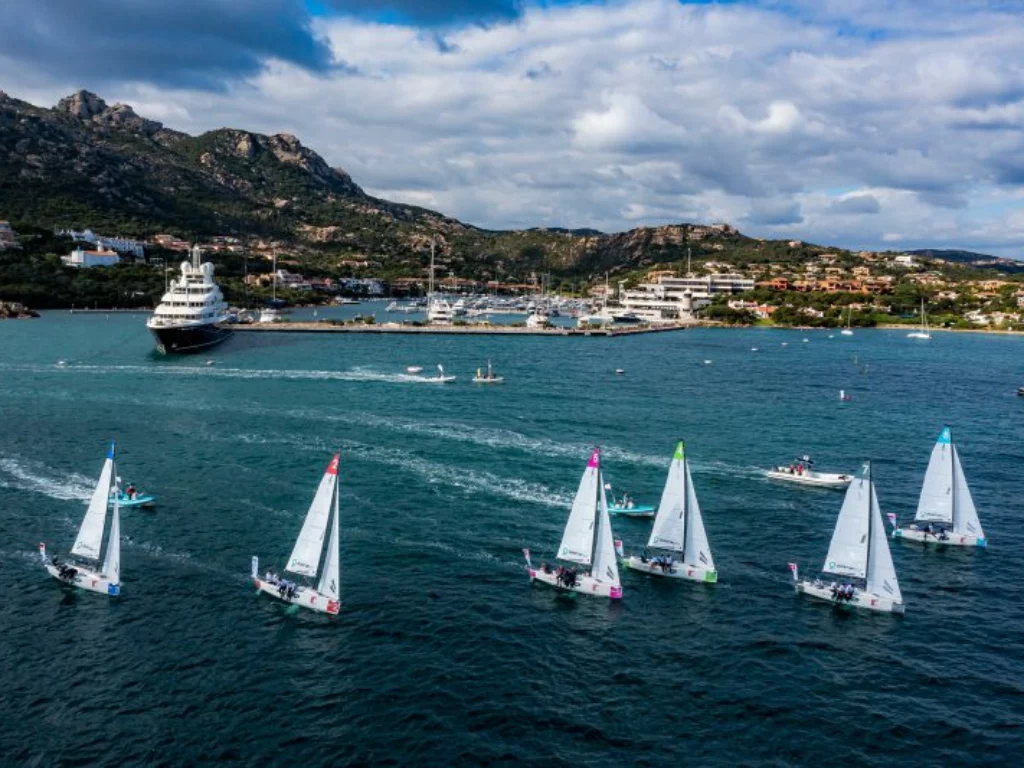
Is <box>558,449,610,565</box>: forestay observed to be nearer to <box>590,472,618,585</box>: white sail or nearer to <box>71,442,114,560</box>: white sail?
<box>590,472,618,585</box>: white sail

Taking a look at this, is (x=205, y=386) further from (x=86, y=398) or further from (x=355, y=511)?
(x=355, y=511)

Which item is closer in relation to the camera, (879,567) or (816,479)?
(879,567)

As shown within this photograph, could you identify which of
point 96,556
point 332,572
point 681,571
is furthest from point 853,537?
point 96,556

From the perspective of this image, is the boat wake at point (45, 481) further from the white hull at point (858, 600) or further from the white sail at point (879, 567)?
the white sail at point (879, 567)

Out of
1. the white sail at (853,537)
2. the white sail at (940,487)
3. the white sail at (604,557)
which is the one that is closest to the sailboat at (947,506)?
the white sail at (940,487)

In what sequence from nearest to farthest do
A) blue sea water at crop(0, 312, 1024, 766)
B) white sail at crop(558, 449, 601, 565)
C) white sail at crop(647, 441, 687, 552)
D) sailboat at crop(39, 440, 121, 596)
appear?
blue sea water at crop(0, 312, 1024, 766), sailboat at crop(39, 440, 121, 596), white sail at crop(558, 449, 601, 565), white sail at crop(647, 441, 687, 552)

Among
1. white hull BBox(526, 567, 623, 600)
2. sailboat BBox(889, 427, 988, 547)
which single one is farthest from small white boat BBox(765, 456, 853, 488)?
white hull BBox(526, 567, 623, 600)

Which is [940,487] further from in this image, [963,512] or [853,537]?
[853,537]
